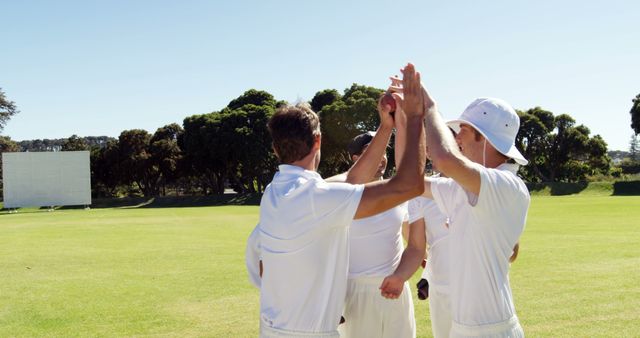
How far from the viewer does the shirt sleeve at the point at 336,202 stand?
3016mm

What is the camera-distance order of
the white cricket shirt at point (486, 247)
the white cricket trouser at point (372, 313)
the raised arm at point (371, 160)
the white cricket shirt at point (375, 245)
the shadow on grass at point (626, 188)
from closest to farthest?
the white cricket shirt at point (486, 247), the raised arm at point (371, 160), the white cricket trouser at point (372, 313), the white cricket shirt at point (375, 245), the shadow on grass at point (626, 188)

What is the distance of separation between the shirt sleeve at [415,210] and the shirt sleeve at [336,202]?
134 cm

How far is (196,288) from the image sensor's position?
11.5 m

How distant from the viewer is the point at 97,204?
6444cm

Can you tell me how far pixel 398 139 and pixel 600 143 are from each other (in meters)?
77.2

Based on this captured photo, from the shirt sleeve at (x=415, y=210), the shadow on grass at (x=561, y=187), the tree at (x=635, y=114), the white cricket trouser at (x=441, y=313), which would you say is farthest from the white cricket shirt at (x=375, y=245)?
the tree at (x=635, y=114)

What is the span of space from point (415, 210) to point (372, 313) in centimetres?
83

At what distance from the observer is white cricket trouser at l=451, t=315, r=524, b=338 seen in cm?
322

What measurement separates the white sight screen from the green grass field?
4460 centimetres

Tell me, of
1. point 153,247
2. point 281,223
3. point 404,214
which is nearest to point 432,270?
point 404,214

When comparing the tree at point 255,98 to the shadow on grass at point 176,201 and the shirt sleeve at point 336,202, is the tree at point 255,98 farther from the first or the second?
the shirt sleeve at point 336,202

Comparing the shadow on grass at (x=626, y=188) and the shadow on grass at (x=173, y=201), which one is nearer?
the shadow on grass at (x=626, y=188)

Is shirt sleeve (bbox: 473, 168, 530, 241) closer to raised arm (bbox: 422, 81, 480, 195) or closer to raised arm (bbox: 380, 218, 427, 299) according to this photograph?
raised arm (bbox: 422, 81, 480, 195)

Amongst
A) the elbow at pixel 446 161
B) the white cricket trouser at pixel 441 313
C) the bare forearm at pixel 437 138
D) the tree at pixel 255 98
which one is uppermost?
the tree at pixel 255 98
